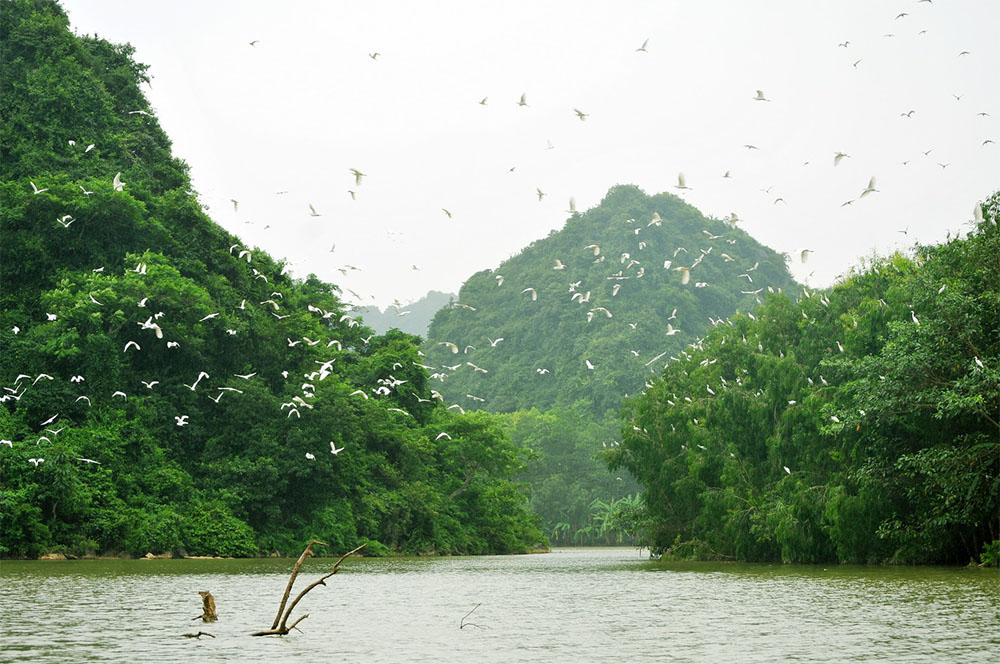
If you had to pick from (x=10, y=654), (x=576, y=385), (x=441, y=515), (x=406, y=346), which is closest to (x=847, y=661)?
(x=10, y=654)

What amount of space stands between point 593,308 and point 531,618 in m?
94.9

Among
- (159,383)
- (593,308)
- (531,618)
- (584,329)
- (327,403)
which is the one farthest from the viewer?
(593,308)

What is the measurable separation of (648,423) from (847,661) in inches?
1181

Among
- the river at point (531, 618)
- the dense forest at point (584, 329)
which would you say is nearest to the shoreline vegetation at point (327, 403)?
the river at point (531, 618)

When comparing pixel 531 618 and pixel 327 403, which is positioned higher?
pixel 327 403

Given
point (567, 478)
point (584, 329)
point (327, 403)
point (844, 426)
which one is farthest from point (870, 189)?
point (584, 329)

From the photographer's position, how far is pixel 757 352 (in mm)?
39219

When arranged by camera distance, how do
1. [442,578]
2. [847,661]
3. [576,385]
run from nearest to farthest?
[847,661], [442,578], [576,385]

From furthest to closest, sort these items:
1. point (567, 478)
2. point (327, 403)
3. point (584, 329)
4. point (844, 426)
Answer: point (584, 329) < point (567, 478) < point (327, 403) < point (844, 426)

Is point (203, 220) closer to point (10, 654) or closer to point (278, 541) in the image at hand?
point (278, 541)

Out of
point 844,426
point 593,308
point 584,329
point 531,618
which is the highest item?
point 593,308

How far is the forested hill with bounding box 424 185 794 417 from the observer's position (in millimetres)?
104312

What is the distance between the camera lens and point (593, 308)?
368ft

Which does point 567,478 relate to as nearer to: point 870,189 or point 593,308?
point 593,308
